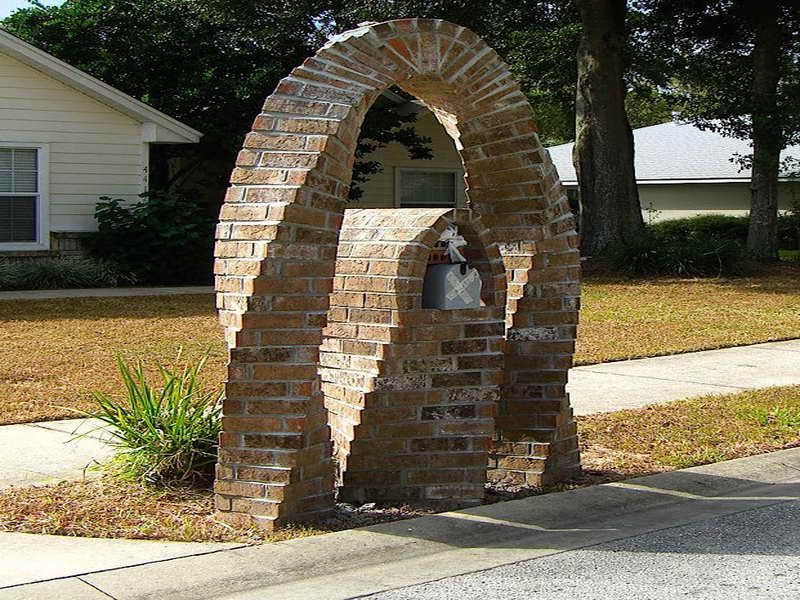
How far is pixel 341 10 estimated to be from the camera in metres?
24.2

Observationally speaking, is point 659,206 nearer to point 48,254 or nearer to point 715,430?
point 48,254

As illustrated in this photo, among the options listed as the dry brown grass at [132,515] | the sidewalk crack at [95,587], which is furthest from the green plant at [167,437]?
the sidewalk crack at [95,587]

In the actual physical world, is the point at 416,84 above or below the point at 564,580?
above

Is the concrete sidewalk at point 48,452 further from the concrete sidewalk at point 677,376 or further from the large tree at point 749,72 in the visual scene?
the large tree at point 749,72

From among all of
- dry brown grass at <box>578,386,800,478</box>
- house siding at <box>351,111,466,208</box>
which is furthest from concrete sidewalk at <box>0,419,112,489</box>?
house siding at <box>351,111,466,208</box>

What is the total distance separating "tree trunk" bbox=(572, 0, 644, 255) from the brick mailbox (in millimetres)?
17016

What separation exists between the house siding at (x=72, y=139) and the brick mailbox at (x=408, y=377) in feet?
44.5

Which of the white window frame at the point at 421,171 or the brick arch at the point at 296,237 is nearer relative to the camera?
the brick arch at the point at 296,237

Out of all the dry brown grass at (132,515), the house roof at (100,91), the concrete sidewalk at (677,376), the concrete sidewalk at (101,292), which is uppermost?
the house roof at (100,91)

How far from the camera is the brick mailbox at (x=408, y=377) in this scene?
574cm

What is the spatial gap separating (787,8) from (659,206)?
12.0m

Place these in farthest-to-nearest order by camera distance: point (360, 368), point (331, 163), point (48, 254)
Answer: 1. point (48, 254)
2. point (360, 368)
3. point (331, 163)

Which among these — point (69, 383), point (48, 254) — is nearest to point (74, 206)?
point (48, 254)

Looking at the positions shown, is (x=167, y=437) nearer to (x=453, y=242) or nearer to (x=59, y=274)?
(x=453, y=242)
